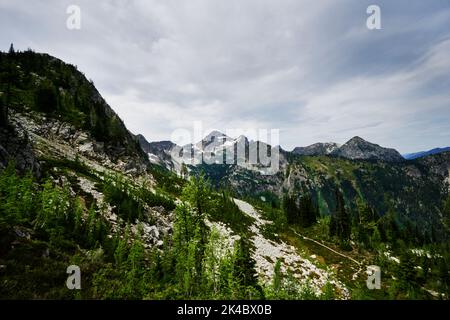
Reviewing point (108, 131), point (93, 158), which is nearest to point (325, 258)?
point (93, 158)

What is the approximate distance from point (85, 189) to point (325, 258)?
179 ft

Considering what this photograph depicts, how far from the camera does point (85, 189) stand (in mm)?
39906

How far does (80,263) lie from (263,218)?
78.7 meters

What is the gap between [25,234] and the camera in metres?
18.6

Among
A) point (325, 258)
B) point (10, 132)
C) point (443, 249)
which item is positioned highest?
point (10, 132)

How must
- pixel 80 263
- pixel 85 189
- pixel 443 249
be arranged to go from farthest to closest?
pixel 443 249 < pixel 85 189 < pixel 80 263

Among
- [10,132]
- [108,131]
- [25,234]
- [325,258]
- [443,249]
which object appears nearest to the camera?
[25,234]

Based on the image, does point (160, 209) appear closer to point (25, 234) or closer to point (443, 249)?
point (25, 234)
